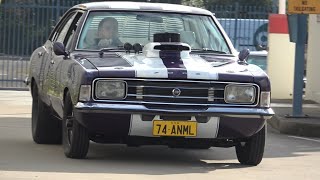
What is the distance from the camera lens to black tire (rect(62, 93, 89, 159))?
8.09m

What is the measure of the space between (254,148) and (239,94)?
71cm

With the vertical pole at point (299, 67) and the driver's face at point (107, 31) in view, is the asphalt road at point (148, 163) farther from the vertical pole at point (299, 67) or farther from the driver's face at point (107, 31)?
the vertical pole at point (299, 67)

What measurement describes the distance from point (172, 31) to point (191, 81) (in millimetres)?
1422

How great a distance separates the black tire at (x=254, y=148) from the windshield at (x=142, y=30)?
1253 millimetres

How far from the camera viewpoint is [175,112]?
7.85m

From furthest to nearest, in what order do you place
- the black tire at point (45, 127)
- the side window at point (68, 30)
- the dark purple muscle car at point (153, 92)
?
1. the black tire at point (45, 127)
2. the side window at point (68, 30)
3. the dark purple muscle car at point (153, 92)

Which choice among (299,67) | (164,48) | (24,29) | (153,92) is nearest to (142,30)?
(164,48)

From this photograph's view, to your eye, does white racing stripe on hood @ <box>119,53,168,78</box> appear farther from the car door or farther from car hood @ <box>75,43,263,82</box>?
the car door

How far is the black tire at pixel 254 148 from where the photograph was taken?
27.4 feet

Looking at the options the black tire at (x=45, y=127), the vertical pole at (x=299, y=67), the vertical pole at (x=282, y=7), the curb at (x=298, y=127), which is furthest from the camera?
the vertical pole at (x=282, y=7)

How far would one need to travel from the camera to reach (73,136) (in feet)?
26.7

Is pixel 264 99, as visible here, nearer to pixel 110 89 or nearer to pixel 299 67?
pixel 110 89

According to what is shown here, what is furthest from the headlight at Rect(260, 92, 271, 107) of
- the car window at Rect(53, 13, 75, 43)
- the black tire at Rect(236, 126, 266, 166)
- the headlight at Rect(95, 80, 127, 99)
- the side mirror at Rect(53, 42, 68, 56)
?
the car window at Rect(53, 13, 75, 43)

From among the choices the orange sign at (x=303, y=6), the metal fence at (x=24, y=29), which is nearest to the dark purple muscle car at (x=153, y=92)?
the orange sign at (x=303, y=6)
